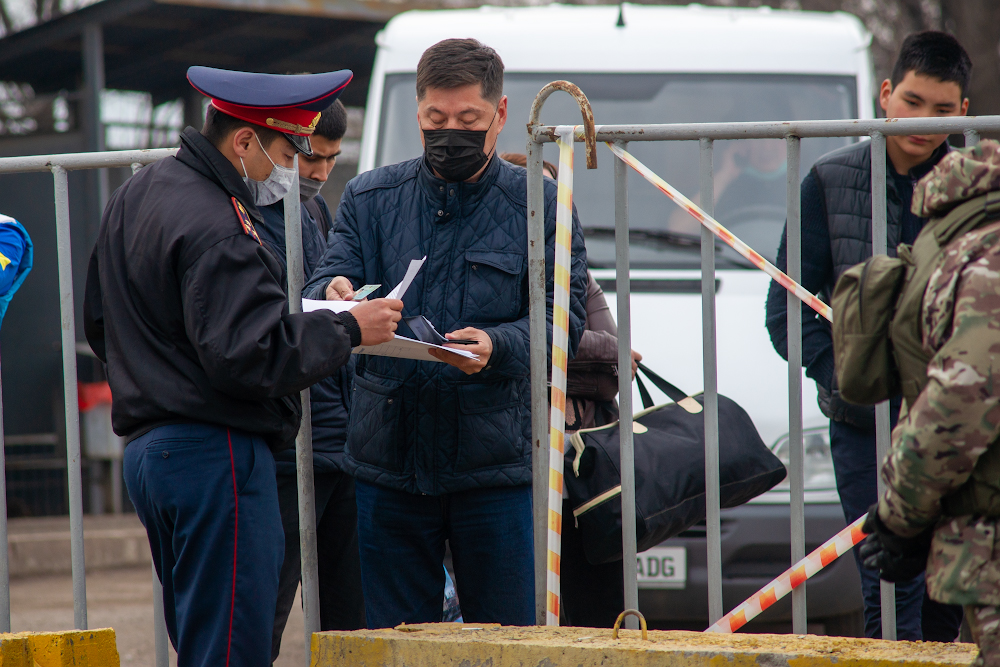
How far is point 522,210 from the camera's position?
→ 2928mm

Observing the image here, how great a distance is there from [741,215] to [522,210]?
1979 millimetres

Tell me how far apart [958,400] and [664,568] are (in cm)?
210

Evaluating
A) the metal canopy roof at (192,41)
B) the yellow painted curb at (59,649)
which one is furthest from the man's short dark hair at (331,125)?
the metal canopy roof at (192,41)

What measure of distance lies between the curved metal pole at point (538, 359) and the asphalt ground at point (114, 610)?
288cm

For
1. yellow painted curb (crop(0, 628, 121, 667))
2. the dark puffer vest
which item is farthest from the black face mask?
yellow painted curb (crop(0, 628, 121, 667))

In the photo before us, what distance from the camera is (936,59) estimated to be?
10.8 feet

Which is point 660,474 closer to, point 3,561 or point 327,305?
point 327,305

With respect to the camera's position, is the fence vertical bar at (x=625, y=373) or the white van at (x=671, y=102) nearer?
the fence vertical bar at (x=625, y=373)

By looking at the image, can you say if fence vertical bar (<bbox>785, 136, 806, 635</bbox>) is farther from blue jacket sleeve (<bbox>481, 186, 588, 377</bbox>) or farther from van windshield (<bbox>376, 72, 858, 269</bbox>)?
van windshield (<bbox>376, 72, 858, 269</bbox>)

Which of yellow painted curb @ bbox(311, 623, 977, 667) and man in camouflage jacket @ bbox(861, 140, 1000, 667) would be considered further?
yellow painted curb @ bbox(311, 623, 977, 667)

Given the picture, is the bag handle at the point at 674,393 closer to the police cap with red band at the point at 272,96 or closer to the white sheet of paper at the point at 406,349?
the white sheet of paper at the point at 406,349

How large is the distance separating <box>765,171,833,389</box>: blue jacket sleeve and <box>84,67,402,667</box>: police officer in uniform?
121 centimetres

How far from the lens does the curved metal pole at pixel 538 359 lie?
2736mm

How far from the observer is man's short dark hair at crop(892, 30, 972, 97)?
3.28m
